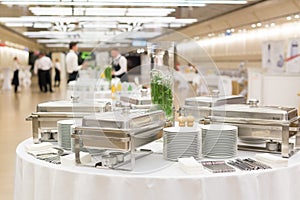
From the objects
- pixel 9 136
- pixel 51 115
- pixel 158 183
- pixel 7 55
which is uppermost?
pixel 7 55

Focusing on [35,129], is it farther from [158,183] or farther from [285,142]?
[285,142]

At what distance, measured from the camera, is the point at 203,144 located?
2424 millimetres

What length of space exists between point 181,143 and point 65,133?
0.76 m

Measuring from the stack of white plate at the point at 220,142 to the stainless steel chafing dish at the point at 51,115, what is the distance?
70 centimetres

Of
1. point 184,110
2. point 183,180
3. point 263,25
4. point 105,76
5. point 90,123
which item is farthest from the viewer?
point 263,25

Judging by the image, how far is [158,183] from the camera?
2.03 metres

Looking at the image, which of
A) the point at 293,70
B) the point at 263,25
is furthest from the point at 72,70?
the point at 263,25

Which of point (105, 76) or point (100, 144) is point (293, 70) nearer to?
Answer: point (105, 76)

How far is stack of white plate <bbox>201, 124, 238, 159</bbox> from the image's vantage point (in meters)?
2.38

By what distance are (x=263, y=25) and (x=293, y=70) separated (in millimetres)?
3903

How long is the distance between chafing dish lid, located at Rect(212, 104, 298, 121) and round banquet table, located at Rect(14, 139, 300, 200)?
0.30 meters

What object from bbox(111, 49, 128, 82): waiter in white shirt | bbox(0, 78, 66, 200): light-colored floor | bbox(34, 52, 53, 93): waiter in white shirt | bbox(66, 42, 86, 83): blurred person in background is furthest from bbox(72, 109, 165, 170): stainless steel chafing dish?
bbox(34, 52, 53, 93): waiter in white shirt

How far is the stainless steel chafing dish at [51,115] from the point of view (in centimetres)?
279

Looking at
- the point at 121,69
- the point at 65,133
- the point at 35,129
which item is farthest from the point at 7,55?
the point at 65,133
